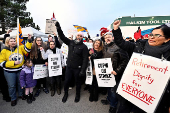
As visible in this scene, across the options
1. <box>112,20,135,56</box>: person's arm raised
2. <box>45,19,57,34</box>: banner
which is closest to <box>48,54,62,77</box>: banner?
<box>45,19,57,34</box>: banner

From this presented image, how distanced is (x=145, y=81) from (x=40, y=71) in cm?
290

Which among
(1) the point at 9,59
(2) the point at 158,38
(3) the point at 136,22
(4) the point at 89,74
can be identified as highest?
(3) the point at 136,22

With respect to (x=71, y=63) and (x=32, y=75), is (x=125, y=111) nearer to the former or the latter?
(x=71, y=63)

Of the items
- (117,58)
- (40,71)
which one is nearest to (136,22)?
(117,58)

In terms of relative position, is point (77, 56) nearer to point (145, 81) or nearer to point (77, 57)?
point (77, 57)

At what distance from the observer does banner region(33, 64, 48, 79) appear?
9.57 feet

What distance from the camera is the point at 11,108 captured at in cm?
249

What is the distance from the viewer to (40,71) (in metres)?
3.03

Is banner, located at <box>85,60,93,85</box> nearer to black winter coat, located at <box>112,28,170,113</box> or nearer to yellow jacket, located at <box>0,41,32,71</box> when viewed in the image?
black winter coat, located at <box>112,28,170,113</box>

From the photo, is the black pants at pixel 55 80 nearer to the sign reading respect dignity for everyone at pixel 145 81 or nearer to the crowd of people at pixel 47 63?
the crowd of people at pixel 47 63

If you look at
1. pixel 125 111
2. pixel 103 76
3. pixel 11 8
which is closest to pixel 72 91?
pixel 103 76

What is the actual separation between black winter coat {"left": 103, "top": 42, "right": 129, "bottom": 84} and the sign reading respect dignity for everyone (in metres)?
0.53

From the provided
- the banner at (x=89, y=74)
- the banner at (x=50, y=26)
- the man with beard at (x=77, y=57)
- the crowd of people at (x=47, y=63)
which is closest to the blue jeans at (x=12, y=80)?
the crowd of people at (x=47, y=63)

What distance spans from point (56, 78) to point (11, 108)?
1.42m
